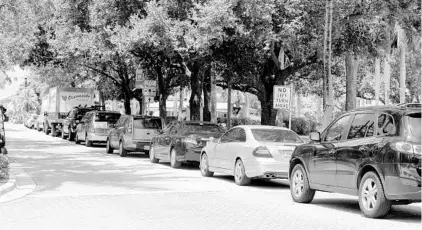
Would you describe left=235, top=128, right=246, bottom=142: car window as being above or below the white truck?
below

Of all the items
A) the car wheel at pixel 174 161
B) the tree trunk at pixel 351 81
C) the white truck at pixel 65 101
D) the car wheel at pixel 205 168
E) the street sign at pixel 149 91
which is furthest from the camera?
the white truck at pixel 65 101

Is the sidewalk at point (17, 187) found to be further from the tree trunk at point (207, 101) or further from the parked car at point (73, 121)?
the parked car at point (73, 121)

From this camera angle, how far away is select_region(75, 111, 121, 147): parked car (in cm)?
3197

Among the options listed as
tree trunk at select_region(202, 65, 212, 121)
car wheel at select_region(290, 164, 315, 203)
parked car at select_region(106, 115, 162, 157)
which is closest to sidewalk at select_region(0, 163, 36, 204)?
car wheel at select_region(290, 164, 315, 203)

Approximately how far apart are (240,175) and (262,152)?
0.95 metres

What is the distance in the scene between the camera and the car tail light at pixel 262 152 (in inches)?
605

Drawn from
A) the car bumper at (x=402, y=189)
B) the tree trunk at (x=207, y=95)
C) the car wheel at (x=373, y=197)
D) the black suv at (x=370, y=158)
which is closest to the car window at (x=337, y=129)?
the black suv at (x=370, y=158)

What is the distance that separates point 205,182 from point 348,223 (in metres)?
6.86

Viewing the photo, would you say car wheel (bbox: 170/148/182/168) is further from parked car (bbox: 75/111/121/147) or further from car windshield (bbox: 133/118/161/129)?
parked car (bbox: 75/111/121/147)

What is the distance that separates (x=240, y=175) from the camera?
16.0 metres

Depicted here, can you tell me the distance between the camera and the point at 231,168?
16656 mm

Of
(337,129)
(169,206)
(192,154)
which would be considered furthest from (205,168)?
(337,129)

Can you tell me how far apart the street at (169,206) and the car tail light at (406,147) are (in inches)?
43.4

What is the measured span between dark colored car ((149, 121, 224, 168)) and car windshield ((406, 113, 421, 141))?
1050cm
